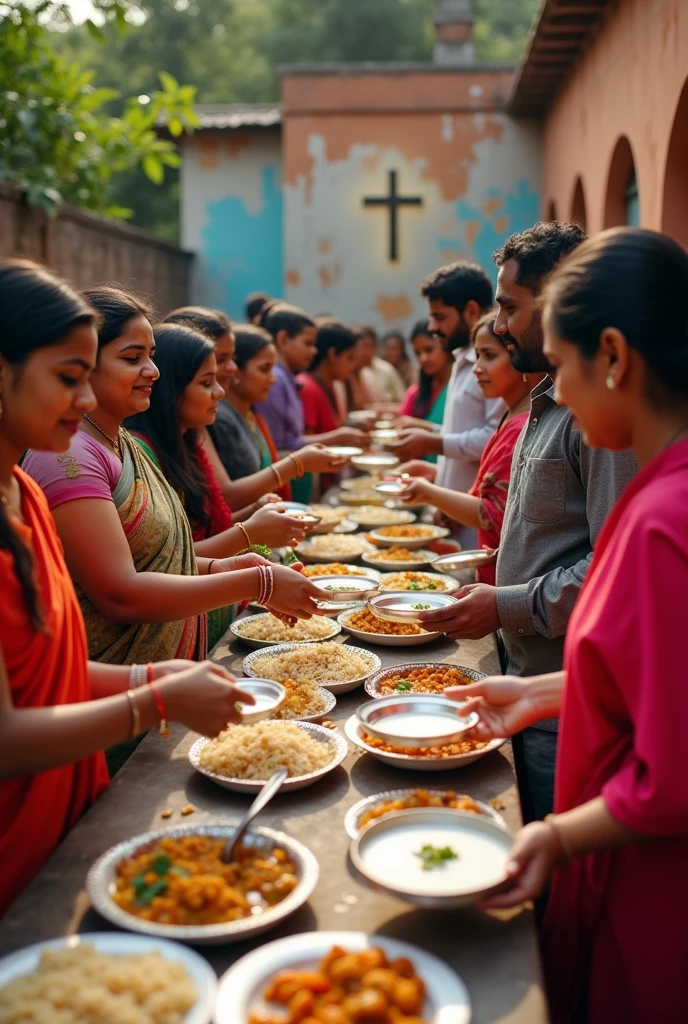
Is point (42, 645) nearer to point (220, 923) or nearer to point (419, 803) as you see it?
point (220, 923)

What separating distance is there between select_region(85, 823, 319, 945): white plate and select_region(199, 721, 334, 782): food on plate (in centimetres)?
24

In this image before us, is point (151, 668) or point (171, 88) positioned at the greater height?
point (171, 88)

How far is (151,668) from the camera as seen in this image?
205 cm

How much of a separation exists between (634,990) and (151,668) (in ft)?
3.80

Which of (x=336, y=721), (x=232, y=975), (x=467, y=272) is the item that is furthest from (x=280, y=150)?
(x=232, y=975)

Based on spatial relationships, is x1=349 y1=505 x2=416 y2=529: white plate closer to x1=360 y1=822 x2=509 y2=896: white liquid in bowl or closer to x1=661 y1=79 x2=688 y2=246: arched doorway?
x1=661 y1=79 x2=688 y2=246: arched doorway

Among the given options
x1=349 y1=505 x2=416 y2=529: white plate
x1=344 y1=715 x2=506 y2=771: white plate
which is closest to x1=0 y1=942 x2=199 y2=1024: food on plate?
x1=344 y1=715 x2=506 y2=771: white plate

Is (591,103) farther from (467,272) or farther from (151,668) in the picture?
(151,668)

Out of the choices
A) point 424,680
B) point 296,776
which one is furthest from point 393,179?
point 296,776

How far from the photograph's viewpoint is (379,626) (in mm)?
3217

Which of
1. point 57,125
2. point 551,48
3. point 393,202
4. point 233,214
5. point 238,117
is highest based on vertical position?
point 238,117

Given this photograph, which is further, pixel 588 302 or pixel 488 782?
pixel 488 782

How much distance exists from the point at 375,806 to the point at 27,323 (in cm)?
122

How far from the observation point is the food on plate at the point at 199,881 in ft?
5.10
